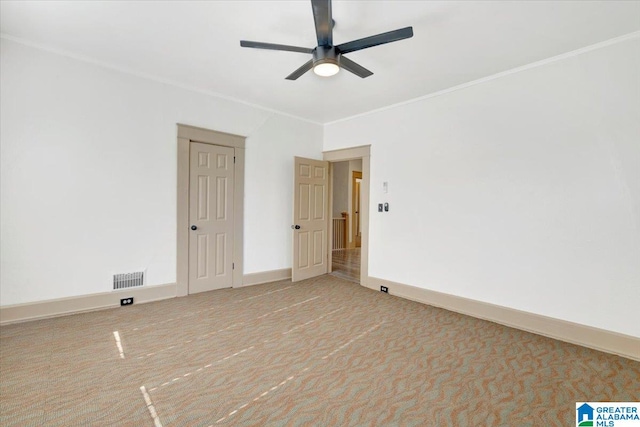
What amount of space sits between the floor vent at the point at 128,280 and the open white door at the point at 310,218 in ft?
7.17

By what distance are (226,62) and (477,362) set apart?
382 cm

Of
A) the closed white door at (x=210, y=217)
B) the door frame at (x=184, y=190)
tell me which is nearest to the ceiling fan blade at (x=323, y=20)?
the door frame at (x=184, y=190)

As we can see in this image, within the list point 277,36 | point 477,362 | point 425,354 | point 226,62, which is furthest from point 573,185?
point 226,62

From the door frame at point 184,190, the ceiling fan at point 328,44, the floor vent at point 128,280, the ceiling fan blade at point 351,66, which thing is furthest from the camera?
the door frame at point 184,190

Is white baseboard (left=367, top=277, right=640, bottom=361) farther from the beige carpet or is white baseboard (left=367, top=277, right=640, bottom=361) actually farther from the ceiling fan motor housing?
the ceiling fan motor housing

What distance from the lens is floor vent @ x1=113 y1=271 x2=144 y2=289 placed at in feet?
11.3

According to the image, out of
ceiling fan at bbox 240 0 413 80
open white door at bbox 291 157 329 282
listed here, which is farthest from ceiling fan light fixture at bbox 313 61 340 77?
open white door at bbox 291 157 329 282

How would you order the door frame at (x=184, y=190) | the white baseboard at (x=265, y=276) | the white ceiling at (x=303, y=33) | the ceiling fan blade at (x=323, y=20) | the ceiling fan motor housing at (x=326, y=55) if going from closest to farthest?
the ceiling fan blade at (x=323, y=20), the white ceiling at (x=303, y=33), the ceiling fan motor housing at (x=326, y=55), the door frame at (x=184, y=190), the white baseboard at (x=265, y=276)

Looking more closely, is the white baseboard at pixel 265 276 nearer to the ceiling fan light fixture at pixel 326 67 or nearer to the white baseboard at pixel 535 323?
the white baseboard at pixel 535 323

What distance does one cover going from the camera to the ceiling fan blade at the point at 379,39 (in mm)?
2067

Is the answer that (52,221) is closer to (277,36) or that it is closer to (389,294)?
(277,36)

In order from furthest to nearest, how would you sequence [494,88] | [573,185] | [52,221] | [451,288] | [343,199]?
[343,199], [451,288], [494,88], [52,221], [573,185]

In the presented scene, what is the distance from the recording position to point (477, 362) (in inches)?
95.0

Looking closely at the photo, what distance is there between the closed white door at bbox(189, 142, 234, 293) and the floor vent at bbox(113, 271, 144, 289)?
61 cm
